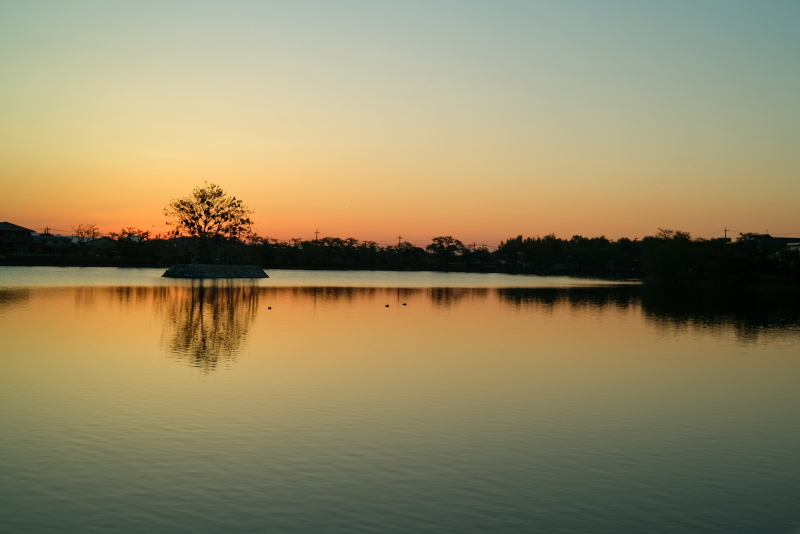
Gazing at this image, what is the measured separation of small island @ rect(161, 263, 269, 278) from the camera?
7644 cm

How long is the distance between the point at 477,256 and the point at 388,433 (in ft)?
559

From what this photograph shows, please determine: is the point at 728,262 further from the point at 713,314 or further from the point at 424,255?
the point at 424,255

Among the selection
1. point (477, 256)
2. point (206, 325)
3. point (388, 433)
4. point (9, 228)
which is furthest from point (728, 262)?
point (9, 228)

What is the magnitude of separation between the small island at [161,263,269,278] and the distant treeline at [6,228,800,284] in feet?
12.0

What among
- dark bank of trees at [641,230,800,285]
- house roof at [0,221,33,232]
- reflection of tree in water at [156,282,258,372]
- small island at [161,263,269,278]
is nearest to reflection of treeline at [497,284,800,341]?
reflection of tree in water at [156,282,258,372]

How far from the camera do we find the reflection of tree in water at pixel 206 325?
68.0ft

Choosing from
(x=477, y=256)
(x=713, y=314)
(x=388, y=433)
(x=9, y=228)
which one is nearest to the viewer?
(x=388, y=433)

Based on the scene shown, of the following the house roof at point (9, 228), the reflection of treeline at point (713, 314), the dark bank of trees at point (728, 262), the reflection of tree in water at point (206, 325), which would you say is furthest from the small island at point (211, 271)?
the house roof at point (9, 228)

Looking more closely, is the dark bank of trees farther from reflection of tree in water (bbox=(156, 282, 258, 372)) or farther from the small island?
reflection of tree in water (bbox=(156, 282, 258, 372))

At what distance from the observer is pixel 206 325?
2881 centimetres

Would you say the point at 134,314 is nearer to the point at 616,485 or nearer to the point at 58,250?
the point at 616,485

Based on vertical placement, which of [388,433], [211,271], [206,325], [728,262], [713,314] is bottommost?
[388,433]

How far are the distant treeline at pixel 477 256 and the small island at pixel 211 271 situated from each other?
3.65 m

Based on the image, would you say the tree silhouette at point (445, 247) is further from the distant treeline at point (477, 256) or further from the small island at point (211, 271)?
the small island at point (211, 271)
